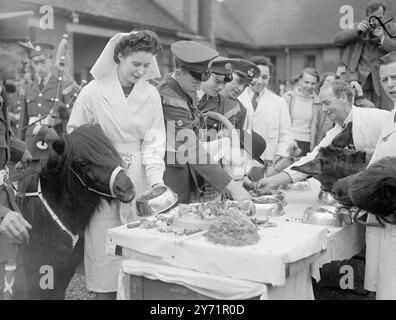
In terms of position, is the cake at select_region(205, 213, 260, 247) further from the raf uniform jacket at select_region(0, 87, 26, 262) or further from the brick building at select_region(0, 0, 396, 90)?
the brick building at select_region(0, 0, 396, 90)

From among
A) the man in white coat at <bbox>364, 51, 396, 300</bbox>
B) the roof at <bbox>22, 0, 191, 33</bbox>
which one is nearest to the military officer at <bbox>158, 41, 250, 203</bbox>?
the man in white coat at <bbox>364, 51, 396, 300</bbox>

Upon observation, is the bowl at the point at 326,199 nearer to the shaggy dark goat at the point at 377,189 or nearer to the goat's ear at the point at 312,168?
the goat's ear at the point at 312,168

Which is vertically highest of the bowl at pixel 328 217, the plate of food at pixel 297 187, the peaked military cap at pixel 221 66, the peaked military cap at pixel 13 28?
the peaked military cap at pixel 13 28

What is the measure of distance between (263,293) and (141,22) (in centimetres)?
1415

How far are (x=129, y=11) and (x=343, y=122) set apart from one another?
12862 millimetres

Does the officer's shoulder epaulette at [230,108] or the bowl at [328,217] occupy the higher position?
the officer's shoulder epaulette at [230,108]

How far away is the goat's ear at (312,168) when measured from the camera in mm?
3470

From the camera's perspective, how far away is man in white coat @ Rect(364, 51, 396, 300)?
2.62 meters

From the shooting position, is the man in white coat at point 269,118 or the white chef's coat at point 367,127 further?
the man in white coat at point 269,118

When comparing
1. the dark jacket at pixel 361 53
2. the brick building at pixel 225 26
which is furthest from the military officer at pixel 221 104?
the brick building at pixel 225 26

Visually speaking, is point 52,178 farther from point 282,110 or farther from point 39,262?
point 282,110

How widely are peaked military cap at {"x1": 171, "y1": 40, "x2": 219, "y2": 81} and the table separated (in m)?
1.18

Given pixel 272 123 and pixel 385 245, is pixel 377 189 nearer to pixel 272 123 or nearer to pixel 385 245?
pixel 385 245

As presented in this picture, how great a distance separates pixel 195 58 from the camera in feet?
10.4
